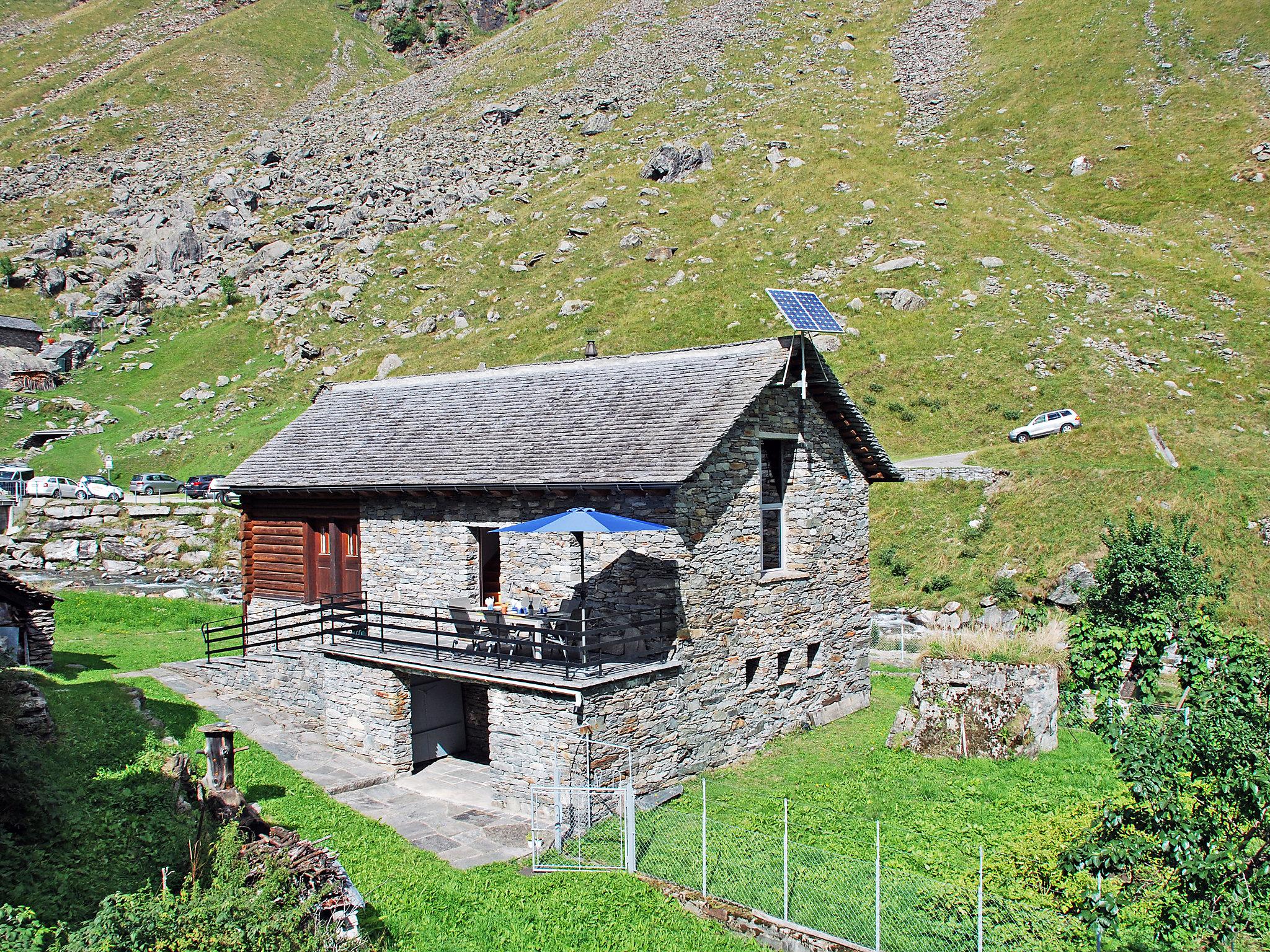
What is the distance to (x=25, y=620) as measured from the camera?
2105 cm

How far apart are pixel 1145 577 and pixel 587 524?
11.9 m

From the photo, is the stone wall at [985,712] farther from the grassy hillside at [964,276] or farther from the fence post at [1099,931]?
the grassy hillside at [964,276]

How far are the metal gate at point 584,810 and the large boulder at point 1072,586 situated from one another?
57.1ft

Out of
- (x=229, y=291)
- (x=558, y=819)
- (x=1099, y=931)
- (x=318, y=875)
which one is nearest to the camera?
(x=1099, y=931)

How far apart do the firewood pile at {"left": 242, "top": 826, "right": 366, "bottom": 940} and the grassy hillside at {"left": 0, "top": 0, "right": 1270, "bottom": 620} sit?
2127 centimetres

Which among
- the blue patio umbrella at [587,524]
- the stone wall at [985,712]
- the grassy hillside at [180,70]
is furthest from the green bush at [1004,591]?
the grassy hillside at [180,70]

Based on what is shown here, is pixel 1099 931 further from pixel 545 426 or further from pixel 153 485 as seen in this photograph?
pixel 153 485

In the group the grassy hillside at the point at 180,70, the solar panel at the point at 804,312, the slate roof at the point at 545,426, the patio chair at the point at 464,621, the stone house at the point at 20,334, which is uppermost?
the grassy hillside at the point at 180,70

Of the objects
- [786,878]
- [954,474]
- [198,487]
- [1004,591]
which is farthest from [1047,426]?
[198,487]

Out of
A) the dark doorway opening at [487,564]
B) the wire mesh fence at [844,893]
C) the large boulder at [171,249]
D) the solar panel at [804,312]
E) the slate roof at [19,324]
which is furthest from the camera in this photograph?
the large boulder at [171,249]

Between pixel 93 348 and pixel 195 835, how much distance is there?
56.1 metres

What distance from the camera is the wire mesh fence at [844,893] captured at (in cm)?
930

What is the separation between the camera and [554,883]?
1169cm

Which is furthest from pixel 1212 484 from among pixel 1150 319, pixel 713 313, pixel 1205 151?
pixel 1205 151
